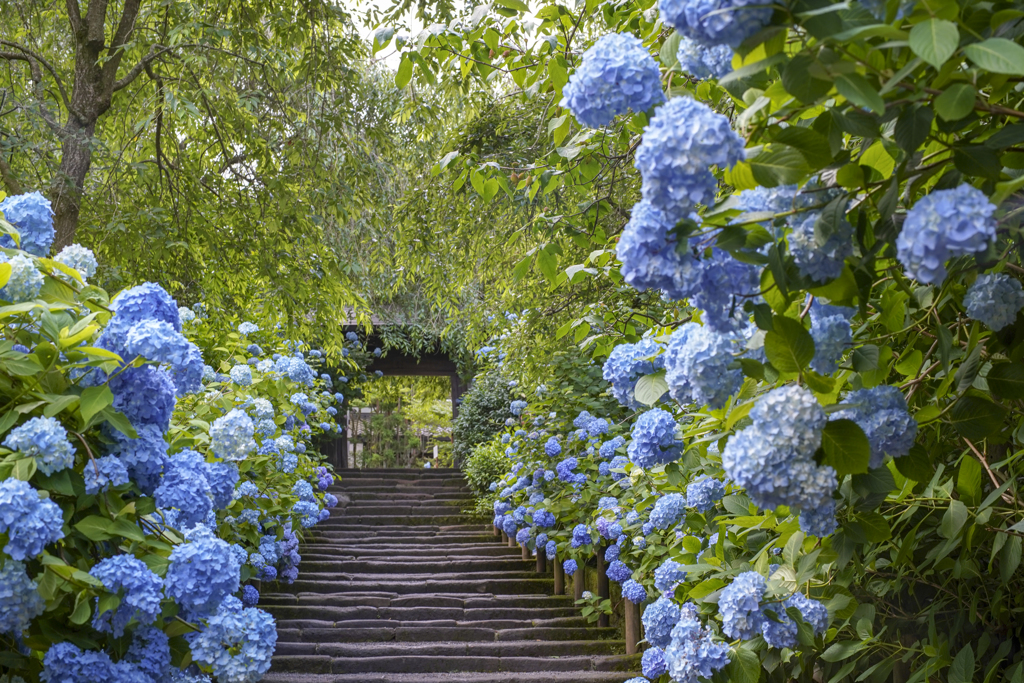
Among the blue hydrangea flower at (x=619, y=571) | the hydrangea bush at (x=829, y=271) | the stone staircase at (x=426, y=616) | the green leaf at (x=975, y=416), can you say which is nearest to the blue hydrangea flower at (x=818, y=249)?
the hydrangea bush at (x=829, y=271)

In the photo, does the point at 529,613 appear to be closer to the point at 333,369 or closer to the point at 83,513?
the point at 83,513

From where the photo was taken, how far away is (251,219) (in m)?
5.64

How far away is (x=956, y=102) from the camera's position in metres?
0.78

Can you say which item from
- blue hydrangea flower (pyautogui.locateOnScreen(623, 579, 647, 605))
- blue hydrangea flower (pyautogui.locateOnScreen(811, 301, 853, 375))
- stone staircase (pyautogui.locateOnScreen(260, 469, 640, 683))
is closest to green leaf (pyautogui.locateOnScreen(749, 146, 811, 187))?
blue hydrangea flower (pyautogui.locateOnScreen(811, 301, 853, 375))

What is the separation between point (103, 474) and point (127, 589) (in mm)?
215

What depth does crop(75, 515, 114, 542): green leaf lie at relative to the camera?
4.83ft

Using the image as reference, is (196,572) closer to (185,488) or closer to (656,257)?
(185,488)

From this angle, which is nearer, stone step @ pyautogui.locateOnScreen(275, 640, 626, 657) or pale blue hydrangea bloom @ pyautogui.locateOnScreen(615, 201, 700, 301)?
pale blue hydrangea bloom @ pyautogui.locateOnScreen(615, 201, 700, 301)

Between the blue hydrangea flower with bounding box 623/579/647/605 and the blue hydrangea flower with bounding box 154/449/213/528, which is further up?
the blue hydrangea flower with bounding box 154/449/213/528

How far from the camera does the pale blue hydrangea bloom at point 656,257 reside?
88 cm

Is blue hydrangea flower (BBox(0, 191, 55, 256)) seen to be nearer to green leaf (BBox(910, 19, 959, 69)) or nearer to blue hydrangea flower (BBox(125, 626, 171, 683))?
blue hydrangea flower (BBox(125, 626, 171, 683))

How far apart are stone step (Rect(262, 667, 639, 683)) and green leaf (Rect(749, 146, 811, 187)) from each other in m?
4.05

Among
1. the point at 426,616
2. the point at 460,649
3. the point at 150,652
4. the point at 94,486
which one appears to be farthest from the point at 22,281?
the point at 426,616

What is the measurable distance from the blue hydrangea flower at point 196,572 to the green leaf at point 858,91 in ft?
4.46
